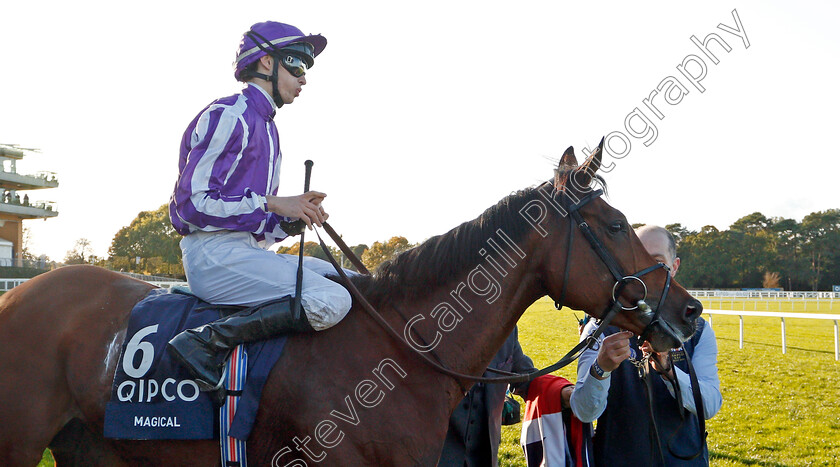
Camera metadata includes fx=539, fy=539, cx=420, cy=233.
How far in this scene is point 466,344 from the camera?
2.51 m

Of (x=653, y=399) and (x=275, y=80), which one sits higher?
(x=275, y=80)

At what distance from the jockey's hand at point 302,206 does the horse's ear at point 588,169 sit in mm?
1200

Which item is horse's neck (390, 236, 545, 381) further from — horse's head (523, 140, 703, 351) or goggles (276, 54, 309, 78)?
goggles (276, 54, 309, 78)

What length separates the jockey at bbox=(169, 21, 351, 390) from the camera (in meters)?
2.26

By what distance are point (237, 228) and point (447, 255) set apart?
0.96 meters

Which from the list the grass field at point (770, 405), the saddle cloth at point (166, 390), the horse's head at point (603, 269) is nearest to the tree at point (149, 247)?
the grass field at point (770, 405)

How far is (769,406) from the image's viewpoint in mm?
8086

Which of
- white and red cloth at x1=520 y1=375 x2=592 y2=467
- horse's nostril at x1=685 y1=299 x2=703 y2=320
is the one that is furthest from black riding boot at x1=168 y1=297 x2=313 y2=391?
horse's nostril at x1=685 y1=299 x2=703 y2=320

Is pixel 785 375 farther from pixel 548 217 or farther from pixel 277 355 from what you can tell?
pixel 277 355

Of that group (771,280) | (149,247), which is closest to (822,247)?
(771,280)

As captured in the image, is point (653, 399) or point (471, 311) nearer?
point (471, 311)

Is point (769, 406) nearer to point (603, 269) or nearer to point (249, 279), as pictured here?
point (603, 269)

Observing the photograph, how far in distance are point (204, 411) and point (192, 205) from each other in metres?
Result: 0.88

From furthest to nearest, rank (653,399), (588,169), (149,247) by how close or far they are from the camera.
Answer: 1. (149,247)
2. (653,399)
3. (588,169)
